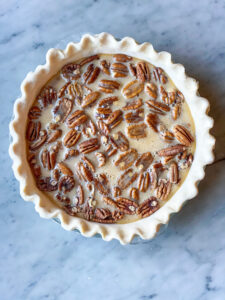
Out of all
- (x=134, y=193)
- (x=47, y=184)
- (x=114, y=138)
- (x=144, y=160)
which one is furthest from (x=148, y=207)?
(x=47, y=184)

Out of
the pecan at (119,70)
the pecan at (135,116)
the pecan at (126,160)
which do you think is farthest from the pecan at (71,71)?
the pecan at (126,160)

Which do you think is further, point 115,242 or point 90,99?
point 115,242

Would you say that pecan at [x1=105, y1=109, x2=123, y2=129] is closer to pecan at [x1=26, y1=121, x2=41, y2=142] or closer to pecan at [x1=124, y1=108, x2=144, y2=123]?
pecan at [x1=124, y1=108, x2=144, y2=123]

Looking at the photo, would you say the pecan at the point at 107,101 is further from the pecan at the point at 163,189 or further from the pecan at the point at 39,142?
the pecan at the point at 163,189

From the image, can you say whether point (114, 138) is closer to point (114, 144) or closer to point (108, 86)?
point (114, 144)

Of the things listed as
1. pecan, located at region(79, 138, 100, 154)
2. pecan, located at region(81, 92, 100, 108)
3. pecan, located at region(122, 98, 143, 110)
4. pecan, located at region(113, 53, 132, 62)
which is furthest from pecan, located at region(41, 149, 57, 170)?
pecan, located at region(113, 53, 132, 62)

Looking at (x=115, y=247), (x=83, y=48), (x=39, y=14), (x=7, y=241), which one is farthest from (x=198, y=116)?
(x=7, y=241)

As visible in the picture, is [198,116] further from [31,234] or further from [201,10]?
[31,234]
